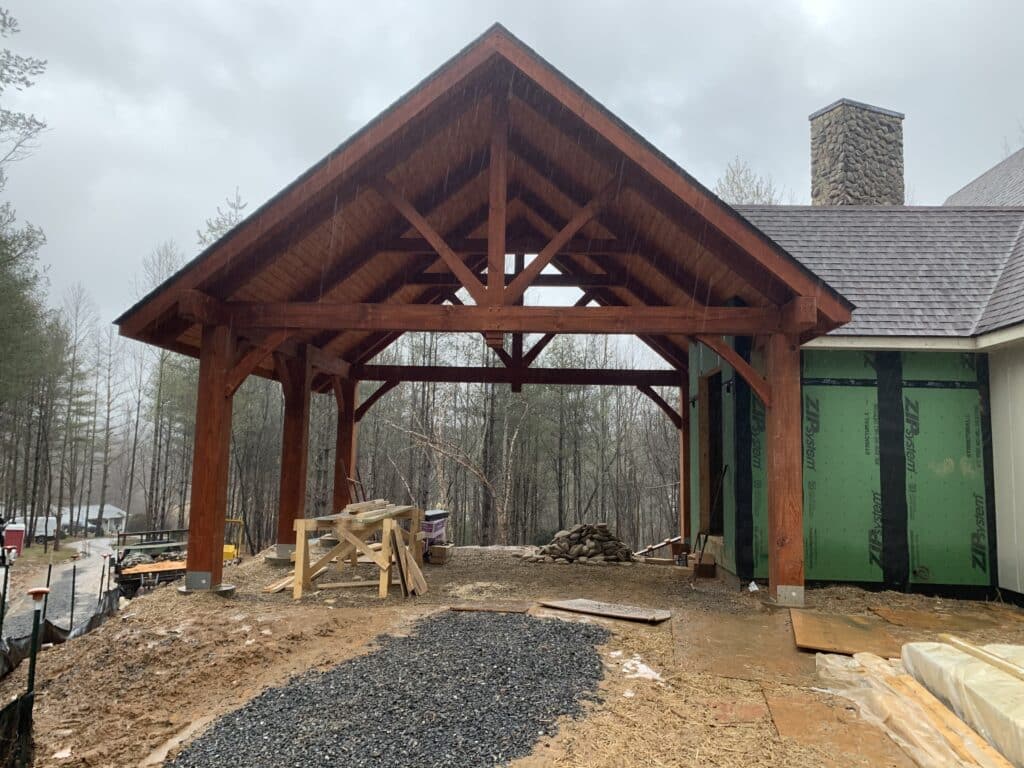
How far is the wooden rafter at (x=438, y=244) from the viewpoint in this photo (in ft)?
20.4

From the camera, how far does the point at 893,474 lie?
277 inches

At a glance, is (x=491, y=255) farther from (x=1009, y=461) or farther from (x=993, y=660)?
(x=1009, y=461)

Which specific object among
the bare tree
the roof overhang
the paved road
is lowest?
the paved road

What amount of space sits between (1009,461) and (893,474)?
1.07 metres

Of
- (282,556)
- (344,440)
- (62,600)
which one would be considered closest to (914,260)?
(344,440)

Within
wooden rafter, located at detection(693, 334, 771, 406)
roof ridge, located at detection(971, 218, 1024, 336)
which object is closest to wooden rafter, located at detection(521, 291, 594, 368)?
wooden rafter, located at detection(693, 334, 771, 406)

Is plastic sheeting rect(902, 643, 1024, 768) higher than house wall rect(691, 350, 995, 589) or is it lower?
lower

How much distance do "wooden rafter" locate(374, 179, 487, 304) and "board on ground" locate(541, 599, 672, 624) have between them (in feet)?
9.94

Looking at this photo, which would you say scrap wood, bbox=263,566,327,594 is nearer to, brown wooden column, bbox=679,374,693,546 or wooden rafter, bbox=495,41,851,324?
wooden rafter, bbox=495,41,851,324

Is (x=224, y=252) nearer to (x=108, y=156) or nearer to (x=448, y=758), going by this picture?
(x=448, y=758)

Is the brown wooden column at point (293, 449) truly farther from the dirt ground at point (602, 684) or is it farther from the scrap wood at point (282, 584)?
the dirt ground at point (602, 684)

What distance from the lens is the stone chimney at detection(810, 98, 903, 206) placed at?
12.2 m

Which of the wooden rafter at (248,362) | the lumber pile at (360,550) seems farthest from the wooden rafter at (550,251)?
the lumber pile at (360,550)

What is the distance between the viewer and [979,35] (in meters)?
33.2
